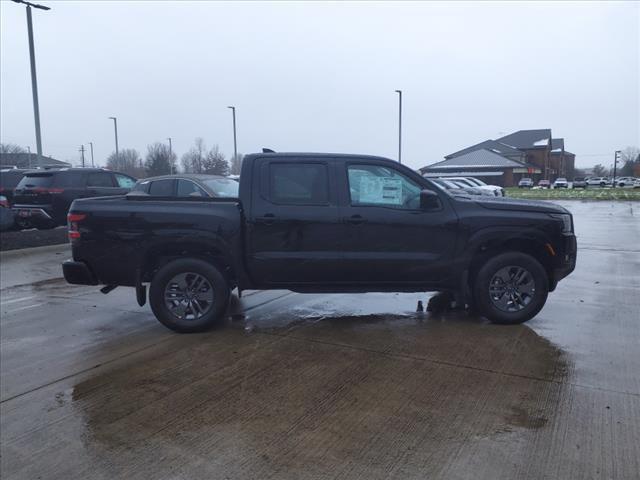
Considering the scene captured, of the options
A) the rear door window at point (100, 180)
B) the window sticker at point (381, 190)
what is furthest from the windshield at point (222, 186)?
the window sticker at point (381, 190)

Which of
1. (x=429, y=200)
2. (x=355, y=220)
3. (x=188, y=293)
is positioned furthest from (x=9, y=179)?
(x=429, y=200)

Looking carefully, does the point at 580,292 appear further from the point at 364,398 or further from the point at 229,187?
the point at 229,187

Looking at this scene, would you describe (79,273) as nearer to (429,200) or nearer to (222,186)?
(429,200)

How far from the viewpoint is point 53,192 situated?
47.4 feet

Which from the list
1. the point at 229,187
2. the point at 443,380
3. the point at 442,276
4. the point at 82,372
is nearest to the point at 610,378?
the point at 443,380

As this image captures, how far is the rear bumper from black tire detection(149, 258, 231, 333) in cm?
69

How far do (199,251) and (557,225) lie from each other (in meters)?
3.96

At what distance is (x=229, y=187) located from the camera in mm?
12195

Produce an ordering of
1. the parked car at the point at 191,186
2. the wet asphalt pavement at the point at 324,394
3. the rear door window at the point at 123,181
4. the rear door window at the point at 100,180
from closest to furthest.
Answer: the wet asphalt pavement at the point at 324,394, the parked car at the point at 191,186, the rear door window at the point at 100,180, the rear door window at the point at 123,181

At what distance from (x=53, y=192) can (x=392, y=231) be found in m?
11.6

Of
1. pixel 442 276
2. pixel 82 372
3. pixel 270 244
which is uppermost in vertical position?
pixel 270 244

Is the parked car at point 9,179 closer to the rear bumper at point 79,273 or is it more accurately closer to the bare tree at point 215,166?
the rear bumper at point 79,273

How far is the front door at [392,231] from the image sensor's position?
232 inches

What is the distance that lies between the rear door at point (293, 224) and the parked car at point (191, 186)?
19.1ft
